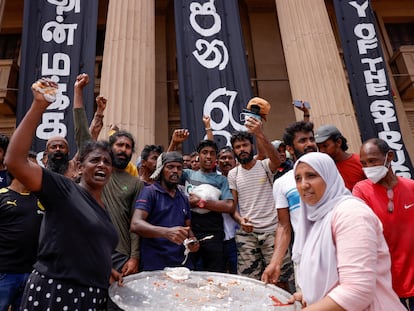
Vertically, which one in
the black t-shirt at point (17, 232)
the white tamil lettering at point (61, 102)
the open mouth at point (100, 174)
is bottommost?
the black t-shirt at point (17, 232)

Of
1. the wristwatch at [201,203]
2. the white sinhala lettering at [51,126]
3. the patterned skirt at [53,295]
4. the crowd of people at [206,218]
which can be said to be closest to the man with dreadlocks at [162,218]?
the crowd of people at [206,218]

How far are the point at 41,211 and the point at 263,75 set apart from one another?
33.7 feet

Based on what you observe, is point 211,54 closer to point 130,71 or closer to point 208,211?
point 130,71

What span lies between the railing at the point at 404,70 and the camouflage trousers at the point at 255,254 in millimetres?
10105

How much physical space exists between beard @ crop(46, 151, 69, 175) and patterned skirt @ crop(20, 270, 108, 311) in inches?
60.5

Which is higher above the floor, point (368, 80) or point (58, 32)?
point (58, 32)

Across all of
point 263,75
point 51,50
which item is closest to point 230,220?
point 51,50

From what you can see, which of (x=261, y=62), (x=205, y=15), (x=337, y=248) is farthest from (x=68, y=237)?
(x=261, y=62)

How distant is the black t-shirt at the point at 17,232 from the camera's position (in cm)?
250

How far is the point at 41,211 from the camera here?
261 cm

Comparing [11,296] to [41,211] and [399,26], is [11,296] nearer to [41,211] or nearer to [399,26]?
[41,211]

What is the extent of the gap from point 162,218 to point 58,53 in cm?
525

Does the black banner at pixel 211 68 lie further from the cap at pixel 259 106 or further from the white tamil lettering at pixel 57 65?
the cap at pixel 259 106

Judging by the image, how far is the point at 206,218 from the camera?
11.4 ft
